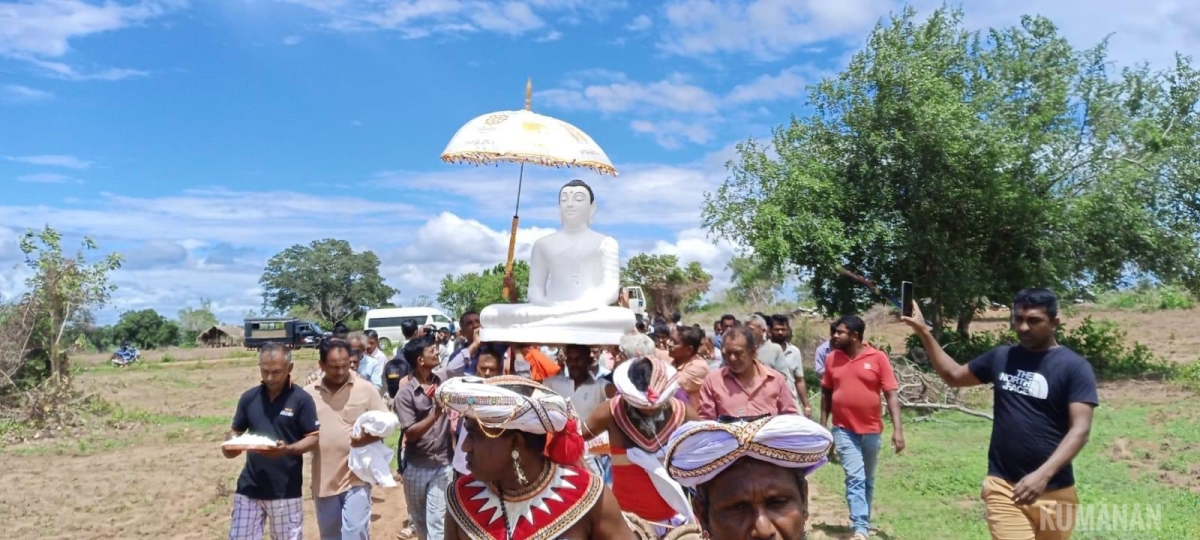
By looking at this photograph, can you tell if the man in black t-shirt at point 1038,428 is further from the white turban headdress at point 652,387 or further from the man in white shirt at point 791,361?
the man in white shirt at point 791,361

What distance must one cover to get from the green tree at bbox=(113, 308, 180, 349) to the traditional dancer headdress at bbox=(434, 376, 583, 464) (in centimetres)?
5777

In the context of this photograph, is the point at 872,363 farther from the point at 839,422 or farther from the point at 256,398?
the point at 256,398

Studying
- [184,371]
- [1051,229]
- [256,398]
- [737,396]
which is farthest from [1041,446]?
[184,371]

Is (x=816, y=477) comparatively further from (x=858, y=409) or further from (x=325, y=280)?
(x=325, y=280)

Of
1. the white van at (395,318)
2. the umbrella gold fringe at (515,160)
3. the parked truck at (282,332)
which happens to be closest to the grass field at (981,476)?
the umbrella gold fringe at (515,160)

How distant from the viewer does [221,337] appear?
5144 cm

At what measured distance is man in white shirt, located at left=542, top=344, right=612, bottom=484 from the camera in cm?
482

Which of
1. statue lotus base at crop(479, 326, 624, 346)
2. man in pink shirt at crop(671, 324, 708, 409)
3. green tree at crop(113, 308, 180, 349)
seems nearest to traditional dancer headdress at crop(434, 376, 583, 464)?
statue lotus base at crop(479, 326, 624, 346)

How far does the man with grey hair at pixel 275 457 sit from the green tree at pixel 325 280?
6624cm

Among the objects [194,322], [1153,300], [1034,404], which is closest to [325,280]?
[194,322]

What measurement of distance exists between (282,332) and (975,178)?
35.3m

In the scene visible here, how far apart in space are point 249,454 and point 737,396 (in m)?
2.88

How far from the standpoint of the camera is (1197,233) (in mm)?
16391

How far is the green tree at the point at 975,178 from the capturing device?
50.5 ft
